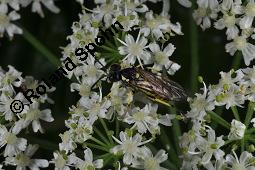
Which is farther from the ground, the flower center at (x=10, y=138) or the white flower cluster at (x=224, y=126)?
the flower center at (x=10, y=138)

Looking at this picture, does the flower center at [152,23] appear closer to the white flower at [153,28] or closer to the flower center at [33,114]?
the white flower at [153,28]

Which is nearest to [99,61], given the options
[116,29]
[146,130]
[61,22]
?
[116,29]

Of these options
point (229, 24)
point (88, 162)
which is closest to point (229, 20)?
point (229, 24)

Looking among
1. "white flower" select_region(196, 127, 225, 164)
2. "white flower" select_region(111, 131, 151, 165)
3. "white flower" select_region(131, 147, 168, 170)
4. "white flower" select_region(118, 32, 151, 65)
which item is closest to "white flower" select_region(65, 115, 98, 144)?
"white flower" select_region(111, 131, 151, 165)

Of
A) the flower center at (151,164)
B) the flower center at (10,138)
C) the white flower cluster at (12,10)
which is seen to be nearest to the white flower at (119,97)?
the flower center at (151,164)

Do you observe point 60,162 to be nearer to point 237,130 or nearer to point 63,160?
point 63,160

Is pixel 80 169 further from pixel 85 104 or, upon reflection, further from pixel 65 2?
pixel 65 2

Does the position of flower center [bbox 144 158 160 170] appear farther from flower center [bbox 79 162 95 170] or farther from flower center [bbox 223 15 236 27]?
flower center [bbox 223 15 236 27]
